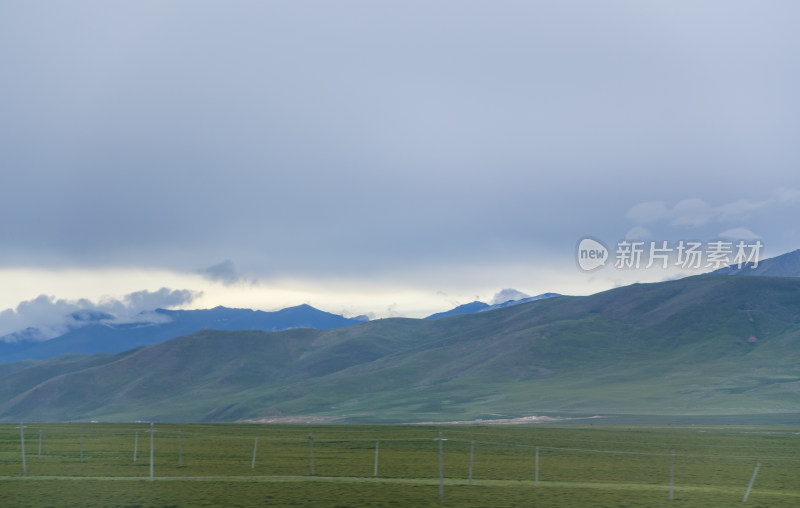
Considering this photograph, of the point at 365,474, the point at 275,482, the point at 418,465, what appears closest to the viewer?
the point at 275,482

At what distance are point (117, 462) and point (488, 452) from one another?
48.9 m

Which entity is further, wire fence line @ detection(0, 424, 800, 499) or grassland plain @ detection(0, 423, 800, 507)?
wire fence line @ detection(0, 424, 800, 499)

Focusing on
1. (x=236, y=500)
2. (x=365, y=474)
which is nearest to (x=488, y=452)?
(x=365, y=474)

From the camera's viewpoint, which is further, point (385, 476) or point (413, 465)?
point (413, 465)

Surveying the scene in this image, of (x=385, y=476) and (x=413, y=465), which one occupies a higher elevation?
(x=385, y=476)

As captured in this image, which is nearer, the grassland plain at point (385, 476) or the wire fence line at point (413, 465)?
the grassland plain at point (385, 476)

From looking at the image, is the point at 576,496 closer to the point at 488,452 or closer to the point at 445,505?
the point at 445,505

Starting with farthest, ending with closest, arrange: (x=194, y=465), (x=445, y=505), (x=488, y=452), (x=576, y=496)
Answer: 1. (x=488, y=452)
2. (x=194, y=465)
3. (x=576, y=496)
4. (x=445, y=505)

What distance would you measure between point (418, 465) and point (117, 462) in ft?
92.7

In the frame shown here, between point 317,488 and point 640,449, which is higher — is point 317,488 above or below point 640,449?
above

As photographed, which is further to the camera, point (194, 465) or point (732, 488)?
point (194, 465)

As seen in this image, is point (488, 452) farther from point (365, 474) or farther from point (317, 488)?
point (317, 488)

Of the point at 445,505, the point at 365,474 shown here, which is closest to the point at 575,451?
the point at 365,474

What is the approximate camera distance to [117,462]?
76.8 meters
